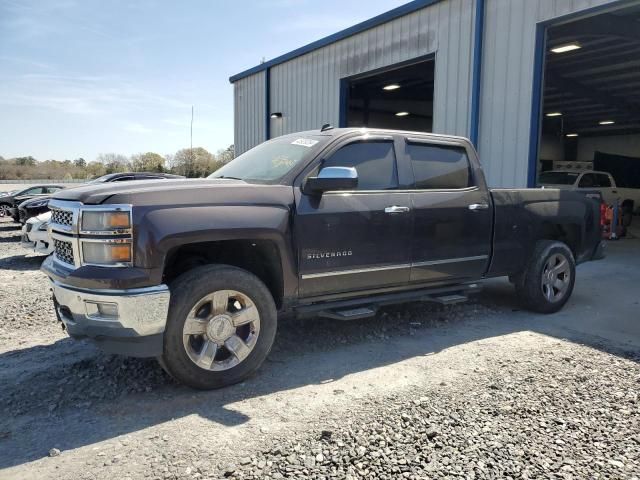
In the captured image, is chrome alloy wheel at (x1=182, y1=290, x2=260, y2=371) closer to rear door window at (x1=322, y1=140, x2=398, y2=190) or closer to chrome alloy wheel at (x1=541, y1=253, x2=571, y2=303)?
rear door window at (x1=322, y1=140, x2=398, y2=190)

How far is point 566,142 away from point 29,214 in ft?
98.0

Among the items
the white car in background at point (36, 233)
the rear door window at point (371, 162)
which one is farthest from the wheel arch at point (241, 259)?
the white car in background at point (36, 233)

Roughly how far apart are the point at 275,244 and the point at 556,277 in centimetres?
374

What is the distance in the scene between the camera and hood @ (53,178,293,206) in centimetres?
334

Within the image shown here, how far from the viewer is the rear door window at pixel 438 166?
484 centimetres

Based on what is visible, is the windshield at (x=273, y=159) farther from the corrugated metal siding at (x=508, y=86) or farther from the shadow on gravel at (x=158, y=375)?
the corrugated metal siding at (x=508, y=86)

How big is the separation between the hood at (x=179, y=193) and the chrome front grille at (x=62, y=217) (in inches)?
4.0

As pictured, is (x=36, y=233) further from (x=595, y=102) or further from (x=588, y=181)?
(x=595, y=102)

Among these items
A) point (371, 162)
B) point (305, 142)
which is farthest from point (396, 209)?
point (305, 142)

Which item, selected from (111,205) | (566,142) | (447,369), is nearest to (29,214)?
(111,205)

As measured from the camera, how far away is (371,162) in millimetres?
4551

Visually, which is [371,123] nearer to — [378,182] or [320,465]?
[378,182]

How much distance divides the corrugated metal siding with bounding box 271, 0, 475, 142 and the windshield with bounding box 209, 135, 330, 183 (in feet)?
21.5

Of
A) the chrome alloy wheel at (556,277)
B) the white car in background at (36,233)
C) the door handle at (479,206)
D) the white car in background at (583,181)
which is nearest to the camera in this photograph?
the door handle at (479,206)
